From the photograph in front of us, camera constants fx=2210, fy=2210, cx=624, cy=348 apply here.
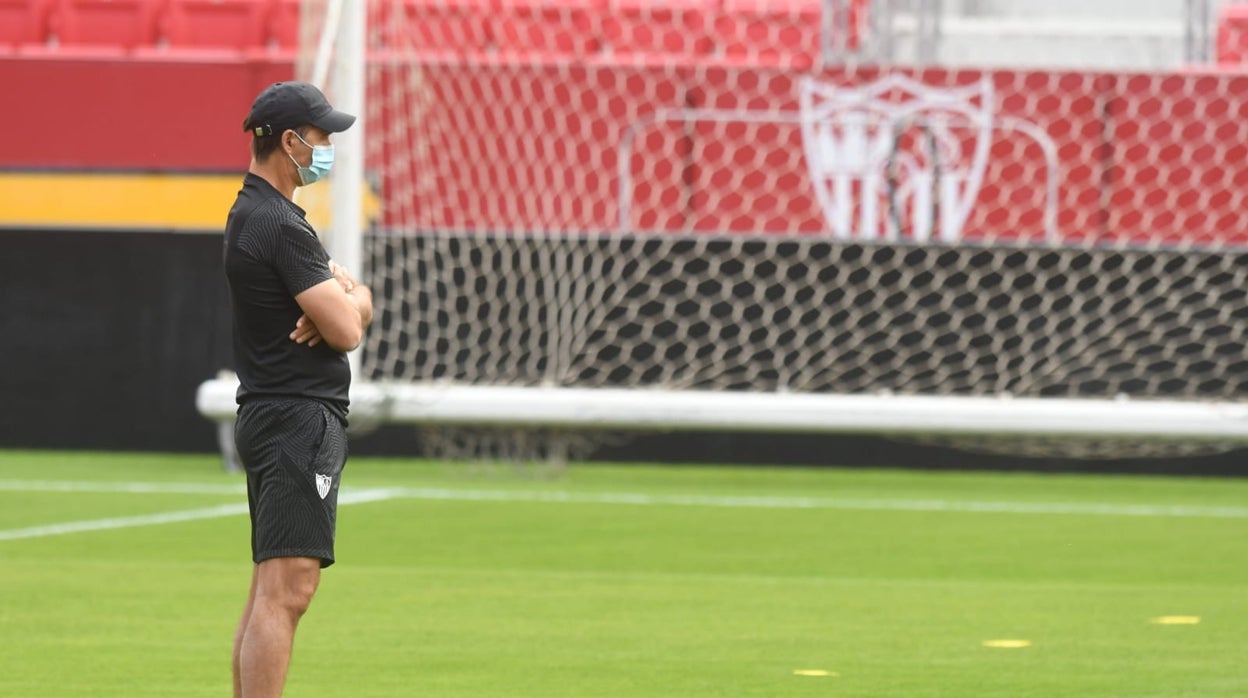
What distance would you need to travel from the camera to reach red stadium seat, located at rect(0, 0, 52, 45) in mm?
17359

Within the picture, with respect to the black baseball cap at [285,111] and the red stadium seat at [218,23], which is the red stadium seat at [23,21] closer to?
the red stadium seat at [218,23]

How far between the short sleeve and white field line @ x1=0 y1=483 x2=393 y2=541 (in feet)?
16.5

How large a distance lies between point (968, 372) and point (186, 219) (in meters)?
5.92

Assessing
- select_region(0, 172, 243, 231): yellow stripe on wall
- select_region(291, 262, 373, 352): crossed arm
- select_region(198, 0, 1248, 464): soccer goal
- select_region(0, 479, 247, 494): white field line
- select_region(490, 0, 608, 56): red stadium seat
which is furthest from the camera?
select_region(490, 0, 608, 56): red stadium seat

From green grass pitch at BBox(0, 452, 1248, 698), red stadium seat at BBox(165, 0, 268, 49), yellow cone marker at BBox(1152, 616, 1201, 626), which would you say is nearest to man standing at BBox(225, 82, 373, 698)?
green grass pitch at BBox(0, 452, 1248, 698)

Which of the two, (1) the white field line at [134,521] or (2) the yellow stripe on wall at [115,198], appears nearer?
(1) the white field line at [134,521]

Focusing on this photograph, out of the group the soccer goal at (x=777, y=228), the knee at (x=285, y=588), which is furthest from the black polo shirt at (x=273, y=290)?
the soccer goal at (x=777, y=228)

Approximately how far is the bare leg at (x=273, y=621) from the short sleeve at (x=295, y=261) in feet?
1.96

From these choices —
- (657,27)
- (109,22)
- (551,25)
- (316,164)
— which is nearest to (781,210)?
(657,27)

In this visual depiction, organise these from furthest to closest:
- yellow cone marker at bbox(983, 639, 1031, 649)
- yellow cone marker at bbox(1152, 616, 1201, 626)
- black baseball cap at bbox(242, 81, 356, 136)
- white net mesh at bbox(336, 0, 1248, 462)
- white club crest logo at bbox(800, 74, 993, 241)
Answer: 1. white club crest logo at bbox(800, 74, 993, 241)
2. white net mesh at bbox(336, 0, 1248, 462)
3. yellow cone marker at bbox(1152, 616, 1201, 626)
4. yellow cone marker at bbox(983, 639, 1031, 649)
5. black baseball cap at bbox(242, 81, 356, 136)

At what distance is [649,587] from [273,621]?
338 cm

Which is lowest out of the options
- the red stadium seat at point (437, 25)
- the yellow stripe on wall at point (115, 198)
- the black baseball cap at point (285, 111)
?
the black baseball cap at point (285, 111)

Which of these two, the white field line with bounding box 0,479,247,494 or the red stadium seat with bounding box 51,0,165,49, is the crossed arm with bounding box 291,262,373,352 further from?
the red stadium seat with bounding box 51,0,165,49

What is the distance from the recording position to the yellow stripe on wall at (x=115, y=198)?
15.6 meters
